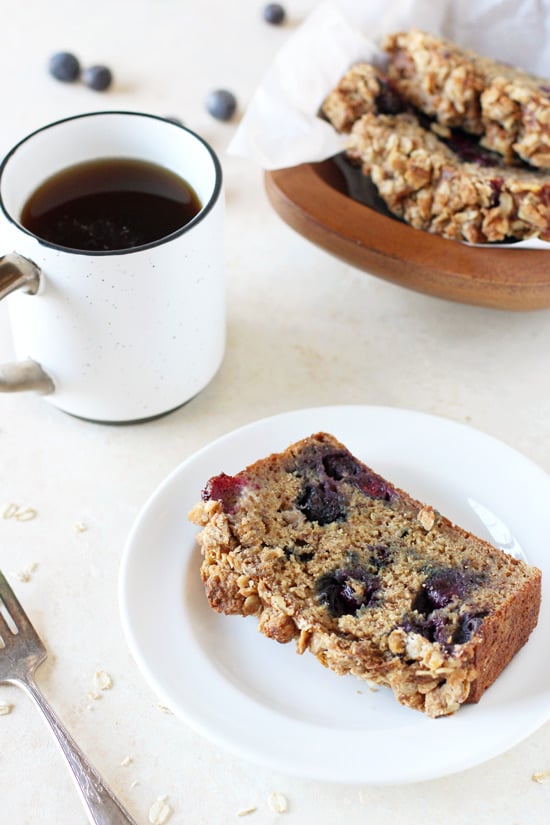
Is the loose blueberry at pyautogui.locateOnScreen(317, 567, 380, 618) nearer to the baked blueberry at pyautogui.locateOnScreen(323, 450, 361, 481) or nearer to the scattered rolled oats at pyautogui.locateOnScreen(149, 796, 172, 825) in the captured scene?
the baked blueberry at pyautogui.locateOnScreen(323, 450, 361, 481)

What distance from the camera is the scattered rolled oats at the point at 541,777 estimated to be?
1.19 metres

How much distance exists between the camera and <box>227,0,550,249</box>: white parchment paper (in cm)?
180

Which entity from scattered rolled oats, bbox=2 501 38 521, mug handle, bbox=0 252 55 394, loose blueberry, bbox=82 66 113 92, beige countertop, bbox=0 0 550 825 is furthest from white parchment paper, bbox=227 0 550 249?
scattered rolled oats, bbox=2 501 38 521

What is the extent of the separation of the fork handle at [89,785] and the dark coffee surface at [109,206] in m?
0.65

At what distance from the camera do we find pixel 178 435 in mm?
1562

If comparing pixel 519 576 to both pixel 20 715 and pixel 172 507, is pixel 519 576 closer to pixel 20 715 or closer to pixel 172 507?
pixel 172 507

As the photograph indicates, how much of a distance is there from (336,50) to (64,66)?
2.24 ft

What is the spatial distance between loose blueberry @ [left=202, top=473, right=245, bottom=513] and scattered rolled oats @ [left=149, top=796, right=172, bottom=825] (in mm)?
364

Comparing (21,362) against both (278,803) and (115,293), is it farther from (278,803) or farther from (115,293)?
(278,803)

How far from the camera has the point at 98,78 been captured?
86.8 inches

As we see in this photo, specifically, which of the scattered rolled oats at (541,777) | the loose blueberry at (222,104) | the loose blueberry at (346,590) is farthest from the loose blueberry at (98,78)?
the scattered rolled oats at (541,777)

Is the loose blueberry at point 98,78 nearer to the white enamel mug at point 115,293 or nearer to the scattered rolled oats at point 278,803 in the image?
the white enamel mug at point 115,293

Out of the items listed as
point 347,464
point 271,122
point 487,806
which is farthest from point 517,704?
point 271,122

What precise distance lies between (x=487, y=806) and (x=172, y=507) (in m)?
0.55
